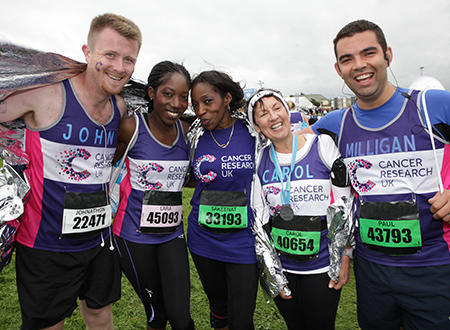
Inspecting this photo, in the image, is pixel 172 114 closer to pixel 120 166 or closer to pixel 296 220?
pixel 120 166

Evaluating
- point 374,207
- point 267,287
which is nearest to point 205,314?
point 267,287

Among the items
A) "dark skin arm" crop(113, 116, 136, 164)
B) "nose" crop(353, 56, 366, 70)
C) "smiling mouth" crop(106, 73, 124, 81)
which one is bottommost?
"dark skin arm" crop(113, 116, 136, 164)

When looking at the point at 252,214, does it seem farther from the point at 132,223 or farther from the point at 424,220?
the point at 424,220

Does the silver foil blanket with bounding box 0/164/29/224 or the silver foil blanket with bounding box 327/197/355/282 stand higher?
the silver foil blanket with bounding box 0/164/29/224

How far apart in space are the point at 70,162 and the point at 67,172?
0.25 feet

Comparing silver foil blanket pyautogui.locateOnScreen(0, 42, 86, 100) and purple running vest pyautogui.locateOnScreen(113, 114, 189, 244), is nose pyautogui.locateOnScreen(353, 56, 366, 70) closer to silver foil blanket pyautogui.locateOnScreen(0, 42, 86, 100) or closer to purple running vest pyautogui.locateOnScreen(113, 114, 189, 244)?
purple running vest pyautogui.locateOnScreen(113, 114, 189, 244)

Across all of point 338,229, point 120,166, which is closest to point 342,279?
point 338,229

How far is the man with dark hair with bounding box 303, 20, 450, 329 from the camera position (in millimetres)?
1905

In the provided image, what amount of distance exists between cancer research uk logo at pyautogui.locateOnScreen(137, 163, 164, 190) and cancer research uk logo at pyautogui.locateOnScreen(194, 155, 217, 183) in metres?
0.30

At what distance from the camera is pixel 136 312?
3.50 meters

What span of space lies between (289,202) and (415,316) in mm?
1080

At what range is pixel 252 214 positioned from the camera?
2498 mm

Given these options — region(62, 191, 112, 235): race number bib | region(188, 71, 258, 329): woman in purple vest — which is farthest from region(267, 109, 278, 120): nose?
region(62, 191, 112, 235): race number bib

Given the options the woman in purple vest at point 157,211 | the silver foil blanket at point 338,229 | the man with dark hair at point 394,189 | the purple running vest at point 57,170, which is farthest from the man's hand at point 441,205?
the purple running vest at point 57,170
